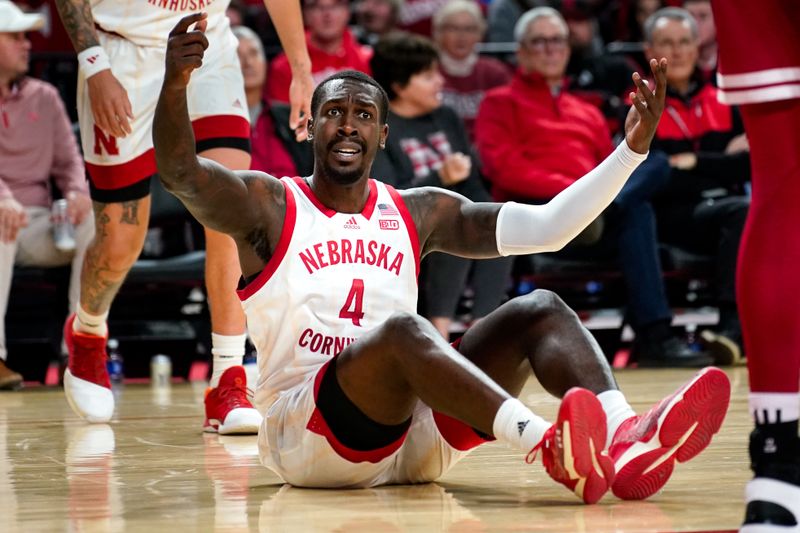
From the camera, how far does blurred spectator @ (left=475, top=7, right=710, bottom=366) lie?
7062 millimetres

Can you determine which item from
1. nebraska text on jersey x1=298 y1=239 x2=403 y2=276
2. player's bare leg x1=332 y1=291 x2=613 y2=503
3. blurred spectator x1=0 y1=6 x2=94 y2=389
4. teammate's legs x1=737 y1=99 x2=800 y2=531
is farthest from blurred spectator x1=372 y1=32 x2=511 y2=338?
teammate's legs x1=737 y1=99 x2=800 y2=531

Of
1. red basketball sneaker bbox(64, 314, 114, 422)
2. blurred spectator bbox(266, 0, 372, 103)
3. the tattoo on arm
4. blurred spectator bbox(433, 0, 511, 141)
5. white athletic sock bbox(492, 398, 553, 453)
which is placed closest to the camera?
white athletic sock bbox(492, 398, 553, 453)

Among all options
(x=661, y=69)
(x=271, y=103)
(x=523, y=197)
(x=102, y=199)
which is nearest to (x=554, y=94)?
(x=523, y=197)

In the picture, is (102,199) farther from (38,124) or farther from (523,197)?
(523,197)

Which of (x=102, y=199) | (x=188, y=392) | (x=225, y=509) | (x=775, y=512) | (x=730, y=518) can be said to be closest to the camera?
(x=775, y=512)

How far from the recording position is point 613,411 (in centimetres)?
304

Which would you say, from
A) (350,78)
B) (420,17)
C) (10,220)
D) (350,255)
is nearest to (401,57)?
(10,220)

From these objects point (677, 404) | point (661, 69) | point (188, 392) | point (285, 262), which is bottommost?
point (188, 392)

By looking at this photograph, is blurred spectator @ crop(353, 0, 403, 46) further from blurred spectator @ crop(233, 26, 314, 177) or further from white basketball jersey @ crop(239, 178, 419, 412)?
white basketball jersey @ crop(239, 178, 419, 412)

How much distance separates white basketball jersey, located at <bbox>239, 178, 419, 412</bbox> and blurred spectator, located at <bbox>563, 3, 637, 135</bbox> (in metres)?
4.62

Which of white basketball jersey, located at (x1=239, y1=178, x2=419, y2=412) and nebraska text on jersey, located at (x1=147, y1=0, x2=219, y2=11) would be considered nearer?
white basketball jersey, located at (x1=239, y1=178, x2=419, y2=412)

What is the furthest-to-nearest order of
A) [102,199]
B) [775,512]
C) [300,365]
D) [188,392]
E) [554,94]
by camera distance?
[554,94] → [188,392] → [102,199] → [300,365] → [775,512]

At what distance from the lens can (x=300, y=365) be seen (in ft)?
10.9

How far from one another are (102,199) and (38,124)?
96.4 inches
